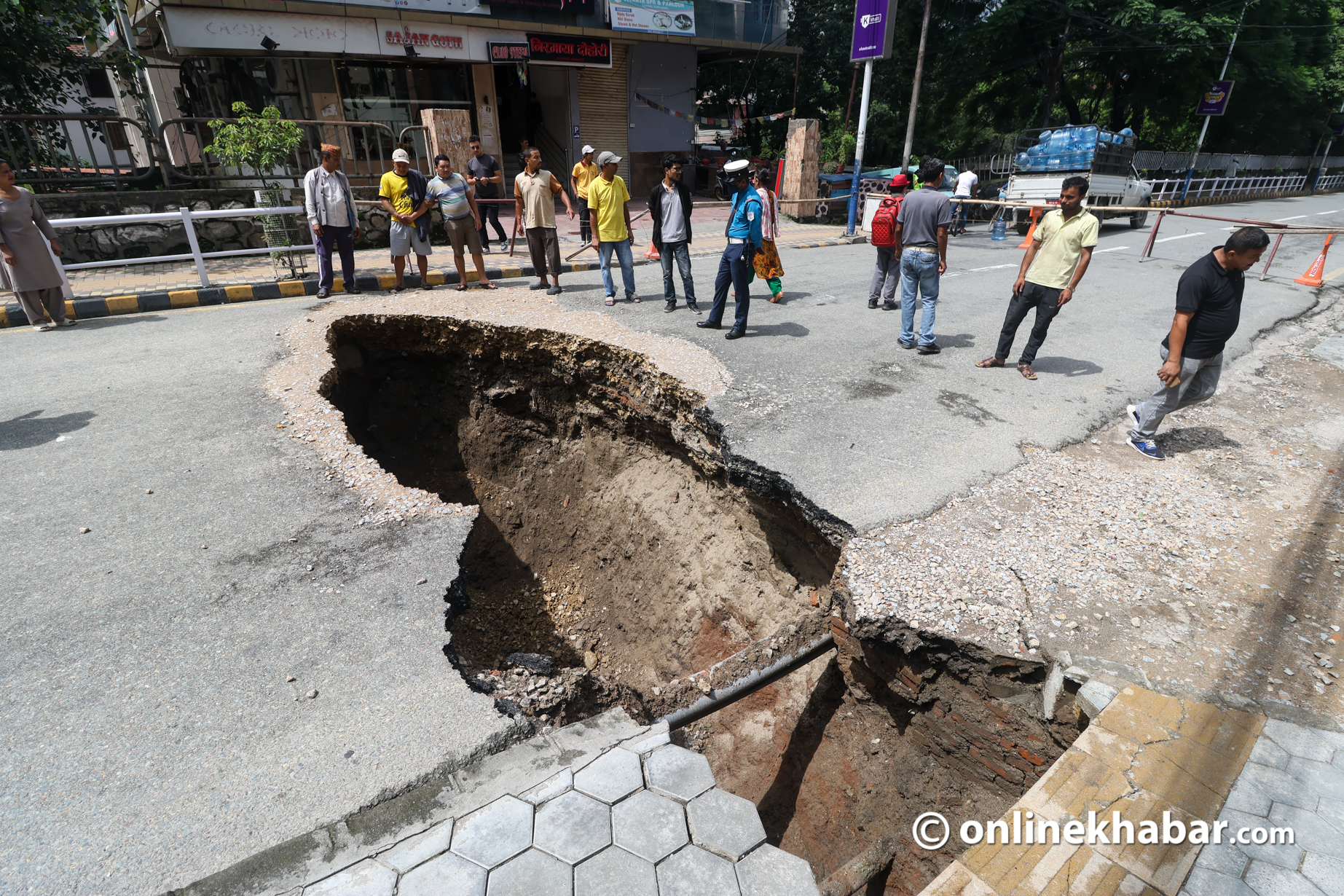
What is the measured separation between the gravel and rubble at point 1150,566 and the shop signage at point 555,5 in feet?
50.3

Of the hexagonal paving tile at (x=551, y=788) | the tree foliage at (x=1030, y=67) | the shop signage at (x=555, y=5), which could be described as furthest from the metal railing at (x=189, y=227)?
the tree foliage at (x=1030, y=67)

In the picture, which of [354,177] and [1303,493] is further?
[354,177]

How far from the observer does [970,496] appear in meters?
4.03

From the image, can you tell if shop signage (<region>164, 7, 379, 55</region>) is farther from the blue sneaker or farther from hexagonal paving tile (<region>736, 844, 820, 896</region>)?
hexagonal paving tile (<region>736, 844, 820, 896</region>)

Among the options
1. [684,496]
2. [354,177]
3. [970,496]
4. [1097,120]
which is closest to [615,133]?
[354,177]

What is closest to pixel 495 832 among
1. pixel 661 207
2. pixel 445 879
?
pixel 445 879

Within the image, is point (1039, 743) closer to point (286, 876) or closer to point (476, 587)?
point (286, 876)

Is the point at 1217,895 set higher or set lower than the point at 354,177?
lower

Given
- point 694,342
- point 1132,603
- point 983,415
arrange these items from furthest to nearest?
point 694,342 → point 983,415 → point 1132,603

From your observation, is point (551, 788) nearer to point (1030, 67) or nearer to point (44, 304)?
point (44, 304)

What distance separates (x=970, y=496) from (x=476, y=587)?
3.97m

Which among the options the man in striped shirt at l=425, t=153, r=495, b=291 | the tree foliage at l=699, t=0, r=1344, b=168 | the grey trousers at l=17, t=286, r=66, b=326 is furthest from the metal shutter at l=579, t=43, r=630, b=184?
the grey trousers at l=17, t=286, r=66, b=326

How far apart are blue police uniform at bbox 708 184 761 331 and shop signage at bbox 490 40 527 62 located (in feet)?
37.0

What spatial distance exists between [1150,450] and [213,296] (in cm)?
1041
